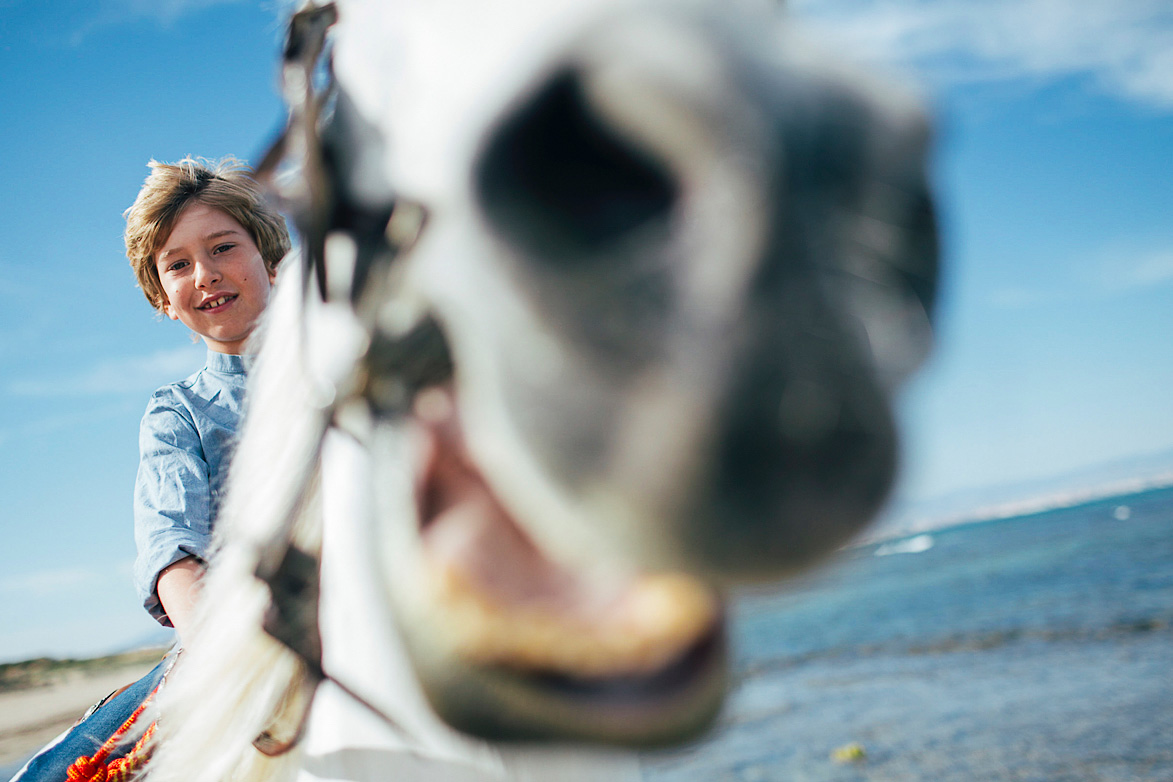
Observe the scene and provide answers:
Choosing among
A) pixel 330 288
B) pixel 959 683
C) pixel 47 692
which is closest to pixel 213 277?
pixel 330 288

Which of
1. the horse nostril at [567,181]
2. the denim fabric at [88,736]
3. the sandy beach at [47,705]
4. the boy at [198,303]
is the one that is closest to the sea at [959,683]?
the horse nostril at [567,181]

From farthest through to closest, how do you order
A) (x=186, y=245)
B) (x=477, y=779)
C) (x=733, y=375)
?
(x=186, y=245) < (x=477, y=779) < (x=733, y=375)

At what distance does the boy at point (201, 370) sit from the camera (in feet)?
4.30

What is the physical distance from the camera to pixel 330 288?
659 millimetres

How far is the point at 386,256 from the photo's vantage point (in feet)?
1.91

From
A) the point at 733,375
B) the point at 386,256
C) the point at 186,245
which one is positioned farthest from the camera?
the point at 186,245

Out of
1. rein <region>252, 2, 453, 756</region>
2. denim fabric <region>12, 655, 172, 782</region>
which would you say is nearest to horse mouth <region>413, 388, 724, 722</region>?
rein <region>252, 2, 453, 756</region>

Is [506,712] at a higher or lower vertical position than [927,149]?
lower

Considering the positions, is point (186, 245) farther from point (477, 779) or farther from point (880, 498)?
point (880, 498)

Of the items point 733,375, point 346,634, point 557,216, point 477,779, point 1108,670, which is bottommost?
point 1108,670

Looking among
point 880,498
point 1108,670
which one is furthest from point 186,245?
point 1108,670

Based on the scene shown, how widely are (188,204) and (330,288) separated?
1.15 metres

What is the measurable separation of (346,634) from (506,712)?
23 cm

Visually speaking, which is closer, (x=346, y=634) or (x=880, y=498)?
(x=880, y=498)
